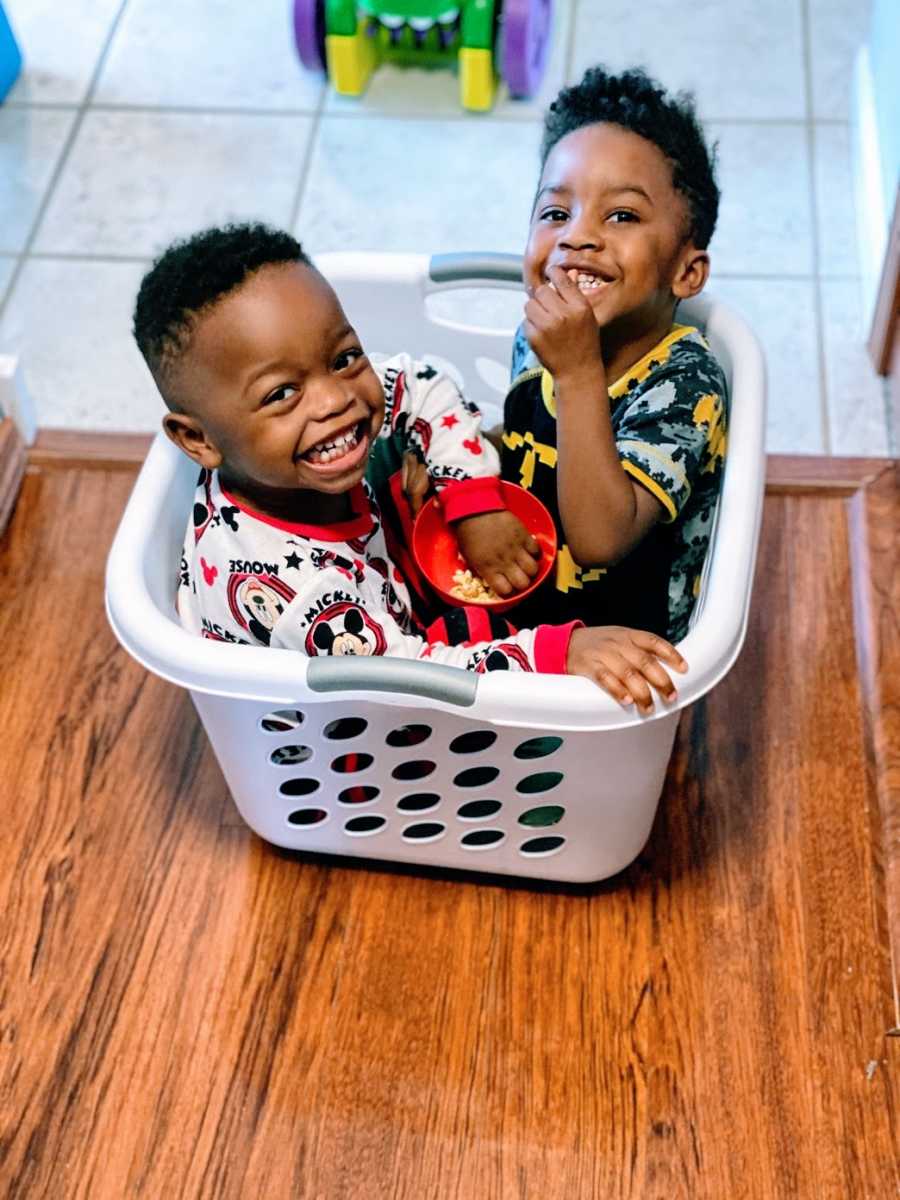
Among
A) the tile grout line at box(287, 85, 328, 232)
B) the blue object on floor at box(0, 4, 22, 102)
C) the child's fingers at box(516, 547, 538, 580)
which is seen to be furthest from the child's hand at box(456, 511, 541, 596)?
the blue object on floor at box(0, 4, 22, 102)

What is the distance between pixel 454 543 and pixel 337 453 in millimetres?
226

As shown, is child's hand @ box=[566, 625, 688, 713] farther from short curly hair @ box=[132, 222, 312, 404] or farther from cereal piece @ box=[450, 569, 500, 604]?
short curly hair @ box=[132, 222, 312, 404]

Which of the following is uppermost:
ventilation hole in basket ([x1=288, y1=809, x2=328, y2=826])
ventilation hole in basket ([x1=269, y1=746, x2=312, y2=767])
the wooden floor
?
ventilation hole in basket ([x1=269, y1=746, x2=312, y2=767])

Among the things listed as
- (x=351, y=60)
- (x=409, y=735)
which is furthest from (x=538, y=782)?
(x=351, y=60)

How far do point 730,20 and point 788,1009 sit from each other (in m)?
1.43

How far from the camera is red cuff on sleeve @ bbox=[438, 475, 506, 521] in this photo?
112 centimetres

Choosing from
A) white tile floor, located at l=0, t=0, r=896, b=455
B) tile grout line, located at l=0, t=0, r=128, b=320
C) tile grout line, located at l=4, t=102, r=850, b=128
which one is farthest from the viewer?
tile grout line, located at l=4, t=102, r=850, b=128

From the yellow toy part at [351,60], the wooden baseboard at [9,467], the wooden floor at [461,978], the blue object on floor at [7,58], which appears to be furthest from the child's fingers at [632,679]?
the blue object on floor at [7,58]

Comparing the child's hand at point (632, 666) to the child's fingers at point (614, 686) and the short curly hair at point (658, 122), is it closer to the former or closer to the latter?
the child's fingers at point (614, 686)

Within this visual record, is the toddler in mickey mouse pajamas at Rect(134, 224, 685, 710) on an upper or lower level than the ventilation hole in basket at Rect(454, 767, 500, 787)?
upper

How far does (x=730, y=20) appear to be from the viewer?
1.98 meters

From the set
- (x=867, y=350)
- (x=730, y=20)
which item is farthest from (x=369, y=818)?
(x=730, y=20)

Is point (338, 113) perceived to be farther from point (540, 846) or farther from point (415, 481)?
point (540, 846)

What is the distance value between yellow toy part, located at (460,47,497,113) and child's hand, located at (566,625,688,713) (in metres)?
1.15
